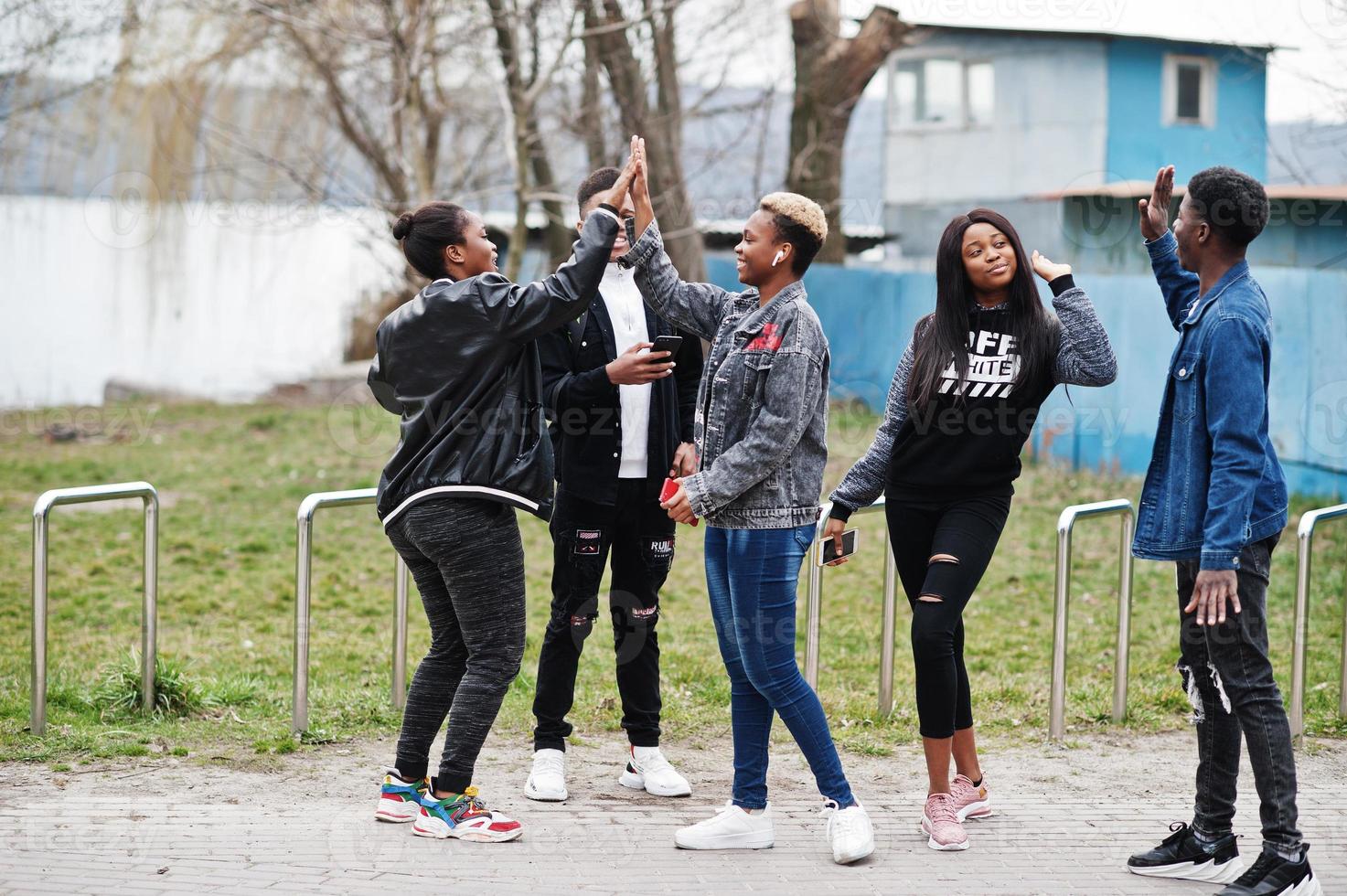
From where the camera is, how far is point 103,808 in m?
4.36

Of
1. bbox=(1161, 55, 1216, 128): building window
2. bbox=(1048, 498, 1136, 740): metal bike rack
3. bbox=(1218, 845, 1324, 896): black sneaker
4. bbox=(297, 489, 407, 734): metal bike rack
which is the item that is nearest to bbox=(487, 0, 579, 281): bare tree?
bbox=(297, 489, 407, 734): metal bike rack

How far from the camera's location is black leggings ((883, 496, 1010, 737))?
4113mm

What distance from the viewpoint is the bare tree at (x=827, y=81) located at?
14.4 meters

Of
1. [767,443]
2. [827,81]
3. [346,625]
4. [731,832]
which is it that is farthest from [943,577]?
[827,81]

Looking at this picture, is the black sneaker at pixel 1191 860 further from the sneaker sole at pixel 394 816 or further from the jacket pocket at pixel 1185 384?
the sneaker sole at pixel 394 816

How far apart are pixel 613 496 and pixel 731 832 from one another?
44.0 inches

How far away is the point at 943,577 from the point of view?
4.11 meters

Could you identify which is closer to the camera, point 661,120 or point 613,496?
point 613,496

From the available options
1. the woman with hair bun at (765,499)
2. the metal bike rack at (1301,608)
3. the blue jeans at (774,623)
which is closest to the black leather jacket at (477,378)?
the woman with hair bun at (765,499)

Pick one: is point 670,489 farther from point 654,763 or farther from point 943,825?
point 943,825

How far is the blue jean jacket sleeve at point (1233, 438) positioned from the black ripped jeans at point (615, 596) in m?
1.72

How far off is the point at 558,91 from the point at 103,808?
11.7 meters

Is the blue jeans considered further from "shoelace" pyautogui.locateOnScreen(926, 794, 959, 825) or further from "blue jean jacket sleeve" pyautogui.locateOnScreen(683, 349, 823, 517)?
"shoelace" pyautogui.locateOnScreen(926, 794, 959, 825)

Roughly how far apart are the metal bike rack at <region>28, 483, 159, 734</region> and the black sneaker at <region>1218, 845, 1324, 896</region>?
3775 millimetres
